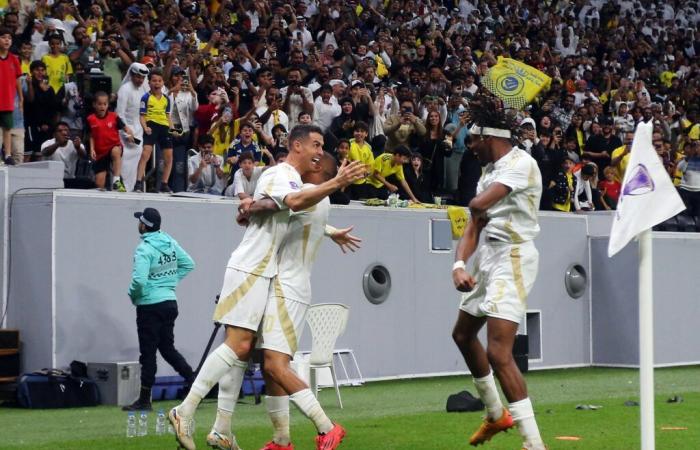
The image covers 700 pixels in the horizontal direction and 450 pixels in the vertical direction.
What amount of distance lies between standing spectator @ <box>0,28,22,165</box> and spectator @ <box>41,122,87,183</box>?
1.64 feet

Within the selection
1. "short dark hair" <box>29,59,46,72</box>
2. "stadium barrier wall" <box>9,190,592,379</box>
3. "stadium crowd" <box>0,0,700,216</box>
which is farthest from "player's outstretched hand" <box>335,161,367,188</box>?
"short dark hair" <box>29,59,46,72</box>

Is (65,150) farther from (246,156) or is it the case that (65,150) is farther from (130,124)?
(246,156)

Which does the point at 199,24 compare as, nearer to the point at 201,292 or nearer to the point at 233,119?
the point at 233,119

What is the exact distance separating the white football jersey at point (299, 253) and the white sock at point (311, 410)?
0.64m

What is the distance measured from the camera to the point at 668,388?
15.6 m

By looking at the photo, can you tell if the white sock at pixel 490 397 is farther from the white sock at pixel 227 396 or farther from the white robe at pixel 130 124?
the white robe at pixel 130 124

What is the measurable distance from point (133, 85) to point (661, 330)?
9053 millimetres

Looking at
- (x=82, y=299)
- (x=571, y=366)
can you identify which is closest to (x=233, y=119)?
(x=82, y=299)

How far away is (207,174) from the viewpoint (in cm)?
1728

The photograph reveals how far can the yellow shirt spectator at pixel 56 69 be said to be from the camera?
56.9 feet

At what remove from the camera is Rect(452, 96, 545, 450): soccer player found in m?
8.20

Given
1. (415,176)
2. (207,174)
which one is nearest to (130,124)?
(207,174)

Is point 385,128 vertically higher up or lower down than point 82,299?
higher up

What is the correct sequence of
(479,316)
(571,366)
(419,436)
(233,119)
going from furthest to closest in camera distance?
(571,366) < (233,119) < (419,436) < (479,316)
